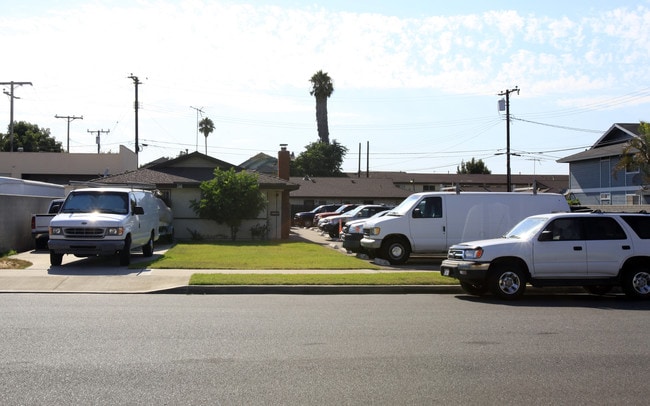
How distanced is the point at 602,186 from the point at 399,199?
20.0 m

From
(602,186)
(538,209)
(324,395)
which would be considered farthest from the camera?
(602,186)

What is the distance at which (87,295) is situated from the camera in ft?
41.5

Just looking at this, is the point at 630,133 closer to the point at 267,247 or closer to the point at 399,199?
the point at 399,199

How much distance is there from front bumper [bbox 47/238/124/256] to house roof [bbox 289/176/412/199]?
133 feet

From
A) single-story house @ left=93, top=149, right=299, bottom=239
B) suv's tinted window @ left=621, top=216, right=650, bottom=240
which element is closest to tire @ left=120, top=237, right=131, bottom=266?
single-story house @ left=93, top=149, right=299, bottom=239

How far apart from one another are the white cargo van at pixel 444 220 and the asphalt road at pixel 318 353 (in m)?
7.32

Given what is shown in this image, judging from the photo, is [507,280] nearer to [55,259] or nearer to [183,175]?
[55,259]

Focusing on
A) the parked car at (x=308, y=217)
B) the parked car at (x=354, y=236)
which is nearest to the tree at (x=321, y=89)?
the parked car at (x=308, y=217)

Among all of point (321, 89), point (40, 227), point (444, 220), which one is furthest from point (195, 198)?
point (321, 89)

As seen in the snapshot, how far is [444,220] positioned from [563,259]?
6.65 meters

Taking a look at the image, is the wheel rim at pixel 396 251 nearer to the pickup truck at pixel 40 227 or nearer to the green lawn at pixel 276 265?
the green lawn at pixel 276 265

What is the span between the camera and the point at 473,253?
1266 cm

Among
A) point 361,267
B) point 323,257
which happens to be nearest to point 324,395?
point 361,267

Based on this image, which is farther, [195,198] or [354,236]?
[195,198]
